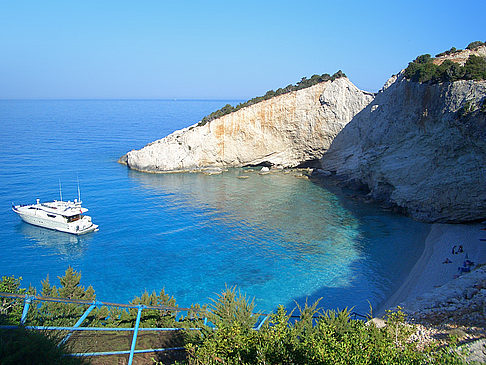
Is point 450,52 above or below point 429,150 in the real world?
above

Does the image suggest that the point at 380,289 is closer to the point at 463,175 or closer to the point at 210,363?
the point at 463,175

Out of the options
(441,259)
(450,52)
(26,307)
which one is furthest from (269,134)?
(26,307)

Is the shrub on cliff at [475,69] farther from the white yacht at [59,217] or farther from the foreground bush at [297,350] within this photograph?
the white yacht at [59,217]

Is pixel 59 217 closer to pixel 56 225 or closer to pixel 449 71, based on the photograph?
pixel 56 225

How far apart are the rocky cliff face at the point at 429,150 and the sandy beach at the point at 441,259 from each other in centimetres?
197

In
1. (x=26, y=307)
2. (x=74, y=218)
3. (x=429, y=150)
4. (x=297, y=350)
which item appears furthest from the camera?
(x=74, y=218)

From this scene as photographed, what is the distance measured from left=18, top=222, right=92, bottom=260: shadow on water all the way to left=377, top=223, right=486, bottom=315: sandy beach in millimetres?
21322

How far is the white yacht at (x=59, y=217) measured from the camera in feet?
97.8

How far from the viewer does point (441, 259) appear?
74.5ft

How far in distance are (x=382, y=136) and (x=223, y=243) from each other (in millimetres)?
19708

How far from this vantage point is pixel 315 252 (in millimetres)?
25719

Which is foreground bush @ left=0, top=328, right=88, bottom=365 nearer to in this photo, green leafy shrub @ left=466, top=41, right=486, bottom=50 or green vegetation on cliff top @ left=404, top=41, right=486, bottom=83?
green vegetation on cliff top @ left=404, top=41, right=486, bottom=83

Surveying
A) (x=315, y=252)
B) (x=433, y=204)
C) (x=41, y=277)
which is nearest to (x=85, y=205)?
(x=41, y=277)

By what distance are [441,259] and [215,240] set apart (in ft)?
51.8
